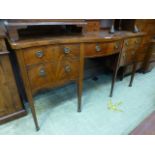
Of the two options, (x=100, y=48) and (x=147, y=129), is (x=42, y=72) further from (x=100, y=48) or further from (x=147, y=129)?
(x=147, y=129)

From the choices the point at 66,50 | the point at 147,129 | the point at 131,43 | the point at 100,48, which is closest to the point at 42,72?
the point at 66,50

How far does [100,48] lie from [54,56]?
1.45 ft

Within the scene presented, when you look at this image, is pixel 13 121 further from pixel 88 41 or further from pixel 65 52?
pixel 88 41

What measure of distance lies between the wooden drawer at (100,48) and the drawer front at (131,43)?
0.46 ft

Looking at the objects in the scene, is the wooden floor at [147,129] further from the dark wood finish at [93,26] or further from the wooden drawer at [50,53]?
the dark wood finish at [93,26]

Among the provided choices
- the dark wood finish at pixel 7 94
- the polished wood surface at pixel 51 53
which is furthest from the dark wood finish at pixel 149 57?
the dark wood finish at pixel 7 94

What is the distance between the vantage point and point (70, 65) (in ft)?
3.59

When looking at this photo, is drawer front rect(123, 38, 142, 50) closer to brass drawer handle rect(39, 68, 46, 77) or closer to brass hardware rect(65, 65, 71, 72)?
brass hardware rect(65, 65, 71, 72)

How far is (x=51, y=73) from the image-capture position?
104cm

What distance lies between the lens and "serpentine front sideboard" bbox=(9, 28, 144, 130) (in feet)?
2.89

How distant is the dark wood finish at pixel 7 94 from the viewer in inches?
41.5
